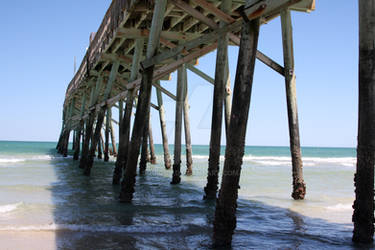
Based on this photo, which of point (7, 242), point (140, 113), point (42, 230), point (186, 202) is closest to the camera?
point (7, 242)

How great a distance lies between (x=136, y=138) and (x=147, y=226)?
1759 mm

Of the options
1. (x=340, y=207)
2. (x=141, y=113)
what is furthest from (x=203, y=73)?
(x=340, y=207)

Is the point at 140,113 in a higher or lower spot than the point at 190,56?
lower

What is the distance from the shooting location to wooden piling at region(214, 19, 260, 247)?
3.56m

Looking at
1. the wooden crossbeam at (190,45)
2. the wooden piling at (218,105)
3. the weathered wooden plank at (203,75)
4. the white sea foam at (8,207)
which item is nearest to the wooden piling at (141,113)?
the wooden crossbeam at (190,45)

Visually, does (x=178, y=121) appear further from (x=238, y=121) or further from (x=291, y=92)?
(x=238, y=121)

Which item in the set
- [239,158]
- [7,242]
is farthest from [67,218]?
[239,158]

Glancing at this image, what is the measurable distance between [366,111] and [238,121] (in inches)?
47.0

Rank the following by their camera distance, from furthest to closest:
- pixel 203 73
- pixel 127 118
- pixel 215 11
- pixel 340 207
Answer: pixel 203 73
pixel 127 118
pixel 340 207
pixel 215 11

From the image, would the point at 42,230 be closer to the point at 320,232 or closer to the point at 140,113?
the point at 140,113

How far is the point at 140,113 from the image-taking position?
6117 millimetres

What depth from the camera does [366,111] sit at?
3492 millimetres

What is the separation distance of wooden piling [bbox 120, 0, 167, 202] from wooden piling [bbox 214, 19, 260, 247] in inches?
105

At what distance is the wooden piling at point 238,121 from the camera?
3561 mm
